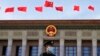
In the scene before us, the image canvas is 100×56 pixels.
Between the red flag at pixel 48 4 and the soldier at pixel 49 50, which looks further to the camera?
the red flag at pixel 48 4

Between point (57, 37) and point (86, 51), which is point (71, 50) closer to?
point (86, 51)

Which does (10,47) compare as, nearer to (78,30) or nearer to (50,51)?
(78,30)

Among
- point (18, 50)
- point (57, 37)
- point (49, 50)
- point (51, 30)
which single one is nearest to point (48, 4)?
point (51, 30)

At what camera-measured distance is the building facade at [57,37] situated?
110 ft

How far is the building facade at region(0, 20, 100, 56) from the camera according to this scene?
33.5 m

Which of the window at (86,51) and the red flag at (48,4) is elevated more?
the red flag at (48,4)

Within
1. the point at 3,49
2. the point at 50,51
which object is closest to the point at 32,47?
the point at 3,49

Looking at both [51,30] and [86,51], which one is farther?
[86,51]

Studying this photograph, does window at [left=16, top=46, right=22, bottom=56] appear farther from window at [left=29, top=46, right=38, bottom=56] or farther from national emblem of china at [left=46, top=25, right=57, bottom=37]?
national emblem of china at [left=46, top=25, right=57, bottom=37]

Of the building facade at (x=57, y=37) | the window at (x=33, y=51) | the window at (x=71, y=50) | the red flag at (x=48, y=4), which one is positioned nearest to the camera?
Answer: the red flag at (x=48, y=4)

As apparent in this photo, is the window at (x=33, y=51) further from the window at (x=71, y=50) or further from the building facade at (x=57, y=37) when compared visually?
the window at (x=71, y=50)

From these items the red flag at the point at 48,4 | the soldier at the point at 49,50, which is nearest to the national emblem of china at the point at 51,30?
the red flag at the point at 48,4

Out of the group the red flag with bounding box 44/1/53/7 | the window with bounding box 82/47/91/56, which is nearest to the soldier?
the red flag with bounding box 44/1/53/7

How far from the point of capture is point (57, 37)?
3394 cm
